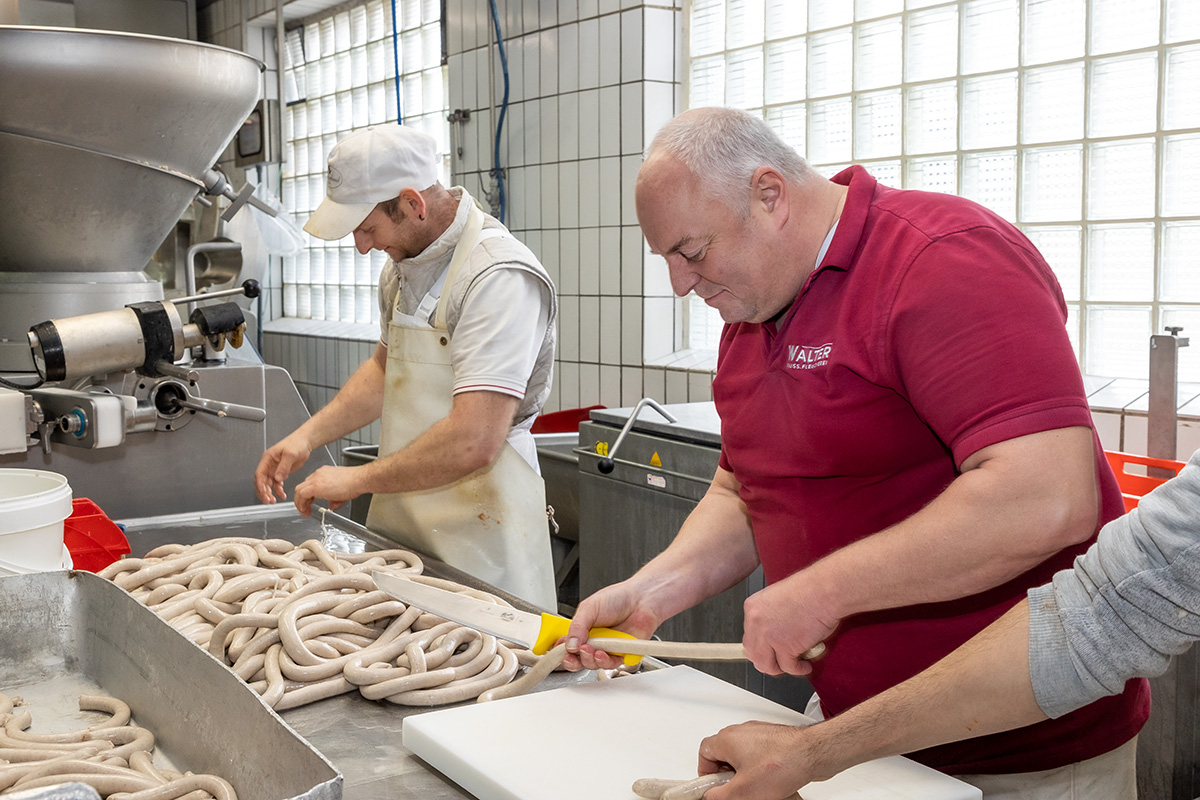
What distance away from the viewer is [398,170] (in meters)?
2.17

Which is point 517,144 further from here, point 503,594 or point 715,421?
point 503,594

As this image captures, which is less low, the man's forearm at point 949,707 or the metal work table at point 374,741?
the man's forearm at point 949,707

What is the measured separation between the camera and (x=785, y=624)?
1.17 metres

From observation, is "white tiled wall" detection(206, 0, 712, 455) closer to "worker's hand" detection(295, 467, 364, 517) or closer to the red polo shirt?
"worker's hand" detection(295, 467, 364, 517)

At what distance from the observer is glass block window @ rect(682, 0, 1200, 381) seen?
8.89 feet

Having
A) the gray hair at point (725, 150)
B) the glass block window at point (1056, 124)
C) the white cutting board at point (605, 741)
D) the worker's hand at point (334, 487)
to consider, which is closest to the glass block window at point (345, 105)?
the glass block window at point (1056, 124)

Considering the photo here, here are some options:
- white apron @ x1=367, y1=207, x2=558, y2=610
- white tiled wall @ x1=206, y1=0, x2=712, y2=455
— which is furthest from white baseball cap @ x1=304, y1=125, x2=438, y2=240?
white tiled wall @ x1=206, y1=0, x2=712, y2=455

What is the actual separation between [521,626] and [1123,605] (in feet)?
→ 2.61

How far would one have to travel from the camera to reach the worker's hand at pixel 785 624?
116 cm

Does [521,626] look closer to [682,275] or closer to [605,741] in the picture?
[605,741]

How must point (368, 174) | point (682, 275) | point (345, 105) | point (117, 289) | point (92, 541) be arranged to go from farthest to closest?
1. point (345, 105)
2. point (117, 289)
3. point (368, 174)
4. point (92, 541)
5. point (682, 275)

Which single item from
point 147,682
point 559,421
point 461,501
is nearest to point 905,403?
point 147,682

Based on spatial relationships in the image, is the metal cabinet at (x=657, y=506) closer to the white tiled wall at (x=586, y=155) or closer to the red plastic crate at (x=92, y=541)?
the white tiled wall at (x=586, y=155)

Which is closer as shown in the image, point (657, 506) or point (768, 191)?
point (768, 191)
